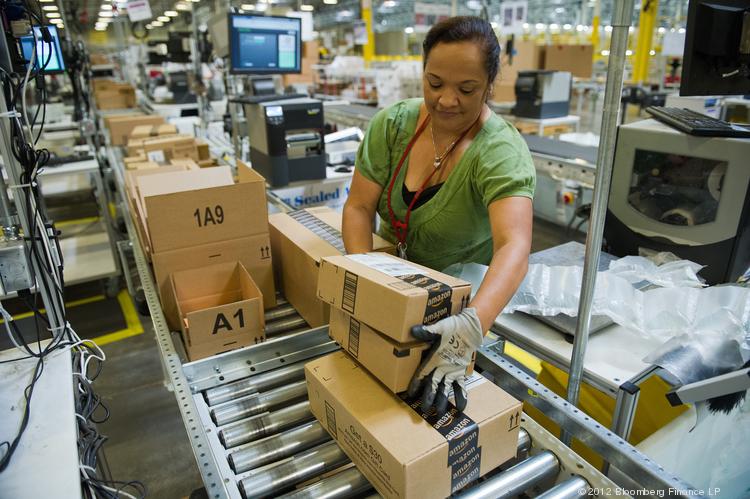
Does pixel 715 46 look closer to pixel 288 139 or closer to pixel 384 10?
pixel 288 139

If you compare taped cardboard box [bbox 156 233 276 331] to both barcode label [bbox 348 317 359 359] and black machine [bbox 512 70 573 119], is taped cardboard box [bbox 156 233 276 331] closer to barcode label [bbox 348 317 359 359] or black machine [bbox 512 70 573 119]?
barcode label [bbox 348 317 359 359]

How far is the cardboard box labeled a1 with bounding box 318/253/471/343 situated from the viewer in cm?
86

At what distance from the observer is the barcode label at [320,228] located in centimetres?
157

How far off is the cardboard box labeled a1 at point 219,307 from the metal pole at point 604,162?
868 millimetres

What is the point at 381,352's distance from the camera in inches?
36.4

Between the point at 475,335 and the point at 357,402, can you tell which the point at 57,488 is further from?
the point at 475,335

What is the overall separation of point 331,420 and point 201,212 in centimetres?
82

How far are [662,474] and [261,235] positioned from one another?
1.26 m

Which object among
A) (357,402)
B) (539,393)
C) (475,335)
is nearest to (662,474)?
(539,393)

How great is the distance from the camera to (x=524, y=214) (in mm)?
1174

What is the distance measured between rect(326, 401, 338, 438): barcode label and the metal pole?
52 cm

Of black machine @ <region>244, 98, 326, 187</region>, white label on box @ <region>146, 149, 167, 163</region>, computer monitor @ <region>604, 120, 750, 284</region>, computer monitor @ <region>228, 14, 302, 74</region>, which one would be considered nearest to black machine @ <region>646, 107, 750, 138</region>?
computer monitor @ <region>604, 120, 750, 284</region>

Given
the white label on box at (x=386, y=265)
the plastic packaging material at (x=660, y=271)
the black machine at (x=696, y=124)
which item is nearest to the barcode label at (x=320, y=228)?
the white label on box at (x=386, y=265)

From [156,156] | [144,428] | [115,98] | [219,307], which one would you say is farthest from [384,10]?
[219,307]
